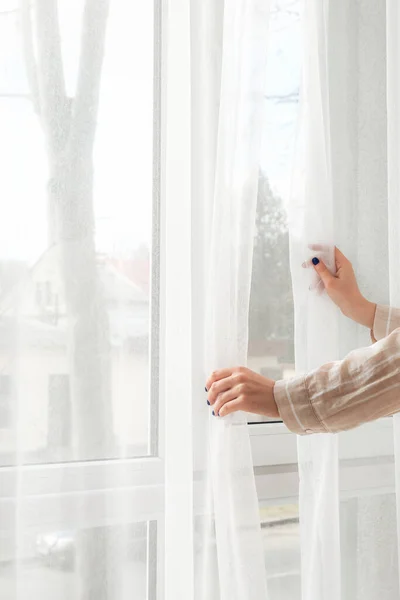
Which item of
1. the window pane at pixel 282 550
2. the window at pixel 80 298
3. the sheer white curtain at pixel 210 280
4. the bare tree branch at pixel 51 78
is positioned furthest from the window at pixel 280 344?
the bare tree branch at pixel 51 78

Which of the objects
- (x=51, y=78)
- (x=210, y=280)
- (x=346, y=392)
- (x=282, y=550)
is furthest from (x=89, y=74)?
(x=282, y=550)

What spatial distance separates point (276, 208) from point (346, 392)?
0.35 metres

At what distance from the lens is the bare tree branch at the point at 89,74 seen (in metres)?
1.04

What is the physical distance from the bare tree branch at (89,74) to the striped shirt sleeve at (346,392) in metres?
0.47

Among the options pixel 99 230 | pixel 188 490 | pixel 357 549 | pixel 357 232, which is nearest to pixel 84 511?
pixel 188 490

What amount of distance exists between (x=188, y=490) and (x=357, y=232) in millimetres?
537

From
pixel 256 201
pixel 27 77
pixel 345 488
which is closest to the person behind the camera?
pixel 27 77

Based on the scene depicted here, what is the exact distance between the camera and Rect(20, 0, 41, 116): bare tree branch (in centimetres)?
101

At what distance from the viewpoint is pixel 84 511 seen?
103 cm

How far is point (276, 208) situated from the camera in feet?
4.05

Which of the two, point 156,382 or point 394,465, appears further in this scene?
point 394,465

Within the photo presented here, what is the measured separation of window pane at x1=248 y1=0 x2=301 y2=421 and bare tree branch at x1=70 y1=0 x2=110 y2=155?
31 centimetres

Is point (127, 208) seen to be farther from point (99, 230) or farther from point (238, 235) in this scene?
point (238, 235)

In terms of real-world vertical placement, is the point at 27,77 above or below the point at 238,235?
above
